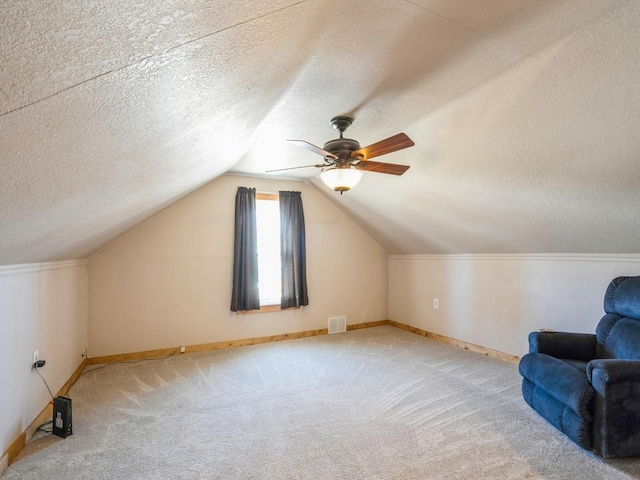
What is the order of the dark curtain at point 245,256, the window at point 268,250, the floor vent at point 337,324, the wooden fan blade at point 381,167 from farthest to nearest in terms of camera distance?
the floor vent at point 337,324 → the window at point 268,250 → the dark curtain at point 245,256 → the wooden fan blade at point 381,167

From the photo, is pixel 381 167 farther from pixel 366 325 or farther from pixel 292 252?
pixel 366 325

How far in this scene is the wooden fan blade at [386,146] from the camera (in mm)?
2088

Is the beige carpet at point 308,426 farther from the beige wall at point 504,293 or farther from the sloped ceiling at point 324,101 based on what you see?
the sloped ceiling at point 324,101

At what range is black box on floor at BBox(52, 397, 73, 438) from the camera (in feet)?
7.57

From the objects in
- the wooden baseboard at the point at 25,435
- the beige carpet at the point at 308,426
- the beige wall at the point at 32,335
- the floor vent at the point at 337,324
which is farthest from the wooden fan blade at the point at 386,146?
the floor vent at the point at 337,324

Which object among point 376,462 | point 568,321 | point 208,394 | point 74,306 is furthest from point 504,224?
point 74,306

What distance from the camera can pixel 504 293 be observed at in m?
4.00

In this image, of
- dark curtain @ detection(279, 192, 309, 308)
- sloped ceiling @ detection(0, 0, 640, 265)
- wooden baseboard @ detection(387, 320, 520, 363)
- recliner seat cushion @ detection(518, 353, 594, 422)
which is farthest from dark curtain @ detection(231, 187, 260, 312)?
recliner seat cushion @ detection(518, 353, 594, 422)

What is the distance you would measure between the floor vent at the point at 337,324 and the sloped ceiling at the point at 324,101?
2770 millimetres

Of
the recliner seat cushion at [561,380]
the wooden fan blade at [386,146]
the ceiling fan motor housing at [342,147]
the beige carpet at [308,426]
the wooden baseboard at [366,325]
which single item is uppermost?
the ceiling fan motor housing at [342,147]

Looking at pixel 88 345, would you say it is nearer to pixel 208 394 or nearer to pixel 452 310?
pixel 208 394

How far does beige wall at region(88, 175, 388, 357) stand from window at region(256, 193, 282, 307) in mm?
204

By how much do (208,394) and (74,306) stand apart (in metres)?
1.74

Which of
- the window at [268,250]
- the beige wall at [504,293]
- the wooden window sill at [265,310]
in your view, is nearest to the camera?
the beige wall at [504,293]
